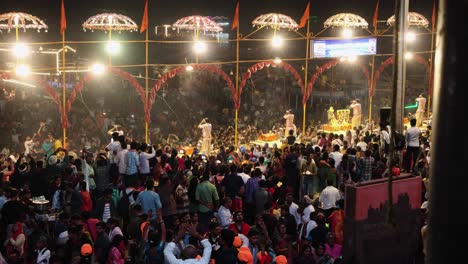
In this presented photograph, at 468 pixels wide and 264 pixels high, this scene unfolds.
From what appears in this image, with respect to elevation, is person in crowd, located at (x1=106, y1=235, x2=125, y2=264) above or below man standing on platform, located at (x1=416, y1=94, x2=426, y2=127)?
below

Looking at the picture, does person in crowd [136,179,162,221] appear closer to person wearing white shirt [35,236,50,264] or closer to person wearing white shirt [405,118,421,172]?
person wearing white shirt [35,236,50,264]

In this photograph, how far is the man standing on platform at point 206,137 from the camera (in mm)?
17141

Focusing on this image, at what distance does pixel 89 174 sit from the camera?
11023mm

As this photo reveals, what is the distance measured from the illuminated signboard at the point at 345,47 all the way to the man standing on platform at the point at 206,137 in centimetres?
500

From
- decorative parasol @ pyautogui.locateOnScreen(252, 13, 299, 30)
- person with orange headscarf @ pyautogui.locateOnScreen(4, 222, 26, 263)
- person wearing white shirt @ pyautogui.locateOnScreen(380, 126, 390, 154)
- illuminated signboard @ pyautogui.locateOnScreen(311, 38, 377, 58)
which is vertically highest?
decorative parasol @ pyautogui.locateOnScreen(252, 13, 299, 30)

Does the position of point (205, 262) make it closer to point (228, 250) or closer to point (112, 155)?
point (228, 250)

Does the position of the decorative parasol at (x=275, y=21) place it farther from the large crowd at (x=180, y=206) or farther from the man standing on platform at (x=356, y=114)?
the large crowd at (x=180, y=206)

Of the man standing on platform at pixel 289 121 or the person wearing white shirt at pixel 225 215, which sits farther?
the man standing on platform at pixel 289 121

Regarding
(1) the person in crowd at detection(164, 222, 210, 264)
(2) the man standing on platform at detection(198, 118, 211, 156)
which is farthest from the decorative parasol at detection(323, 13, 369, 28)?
(1) the person in crowd at detection(164, 222, 210, 264)

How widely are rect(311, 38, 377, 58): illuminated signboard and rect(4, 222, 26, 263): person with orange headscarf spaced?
13589 millimetres

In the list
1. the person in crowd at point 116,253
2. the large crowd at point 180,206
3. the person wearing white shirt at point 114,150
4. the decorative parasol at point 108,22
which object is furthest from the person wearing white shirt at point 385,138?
the decorative parasol at point 108,22

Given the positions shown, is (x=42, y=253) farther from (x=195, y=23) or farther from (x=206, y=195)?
(x=195, y=23)

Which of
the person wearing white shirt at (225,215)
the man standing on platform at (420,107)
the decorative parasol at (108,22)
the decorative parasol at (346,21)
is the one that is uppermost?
the decorative parasol at (346,21)

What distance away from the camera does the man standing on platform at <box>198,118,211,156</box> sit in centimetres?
1714
